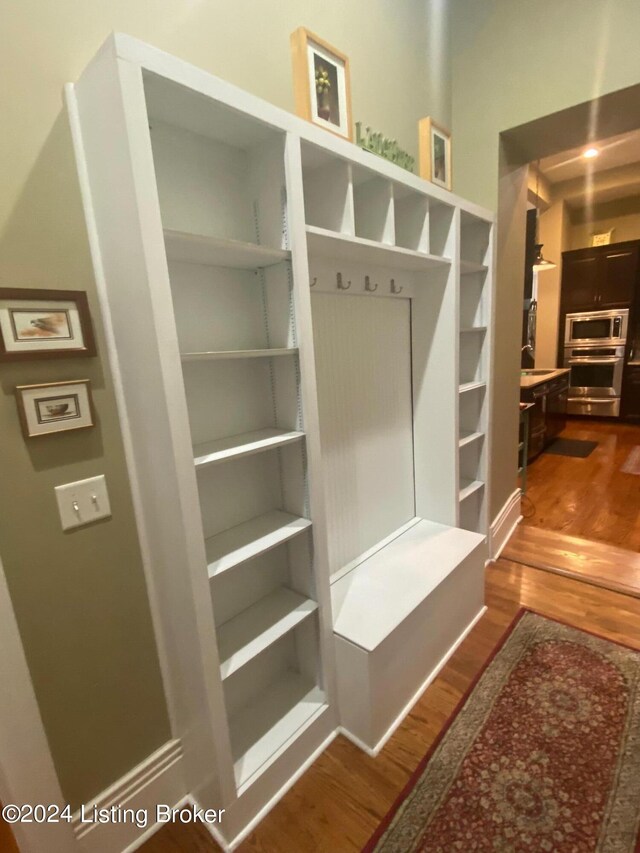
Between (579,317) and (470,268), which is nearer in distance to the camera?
(470,268)

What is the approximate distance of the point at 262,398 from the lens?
58.2 inches

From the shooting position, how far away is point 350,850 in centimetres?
125

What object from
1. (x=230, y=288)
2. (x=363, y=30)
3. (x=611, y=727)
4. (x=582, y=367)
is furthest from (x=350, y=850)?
(x=582, y=367)

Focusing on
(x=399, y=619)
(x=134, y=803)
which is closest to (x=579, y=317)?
(x=399, y=619)

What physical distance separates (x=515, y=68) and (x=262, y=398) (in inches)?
88.2

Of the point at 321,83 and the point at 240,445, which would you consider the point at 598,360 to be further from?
the point at 240,445

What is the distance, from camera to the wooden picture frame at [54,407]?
100 centimetres

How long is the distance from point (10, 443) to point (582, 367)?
6970mm

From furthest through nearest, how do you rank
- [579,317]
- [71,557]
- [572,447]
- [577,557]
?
1. [579,317]
2. [572,447]
3. [577,557]
4. [71,557]

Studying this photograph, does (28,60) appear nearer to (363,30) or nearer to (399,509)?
(363,30)

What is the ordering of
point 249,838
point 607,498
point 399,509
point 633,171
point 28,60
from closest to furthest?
1. point 28,60
2. point 249,838
3. point 399,509
4. point 607,498
5. point 633,171

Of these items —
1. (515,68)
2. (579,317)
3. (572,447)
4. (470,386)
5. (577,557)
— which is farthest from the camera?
(579,317)

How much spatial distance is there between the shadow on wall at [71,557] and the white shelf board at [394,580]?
0.71 m

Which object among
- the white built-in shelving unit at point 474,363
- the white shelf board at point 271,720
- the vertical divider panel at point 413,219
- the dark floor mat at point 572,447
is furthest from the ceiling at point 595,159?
the white shelf board at point 271,720
